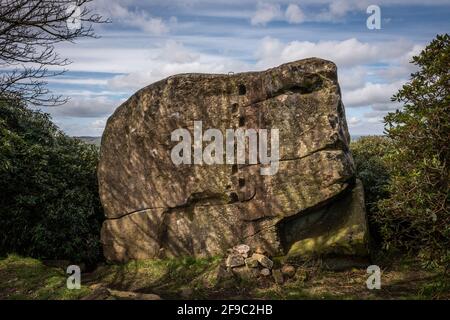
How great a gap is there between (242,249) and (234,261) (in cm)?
45

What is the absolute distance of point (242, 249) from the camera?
11250 mm

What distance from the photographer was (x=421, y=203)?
798cm

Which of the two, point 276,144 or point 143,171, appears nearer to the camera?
point 276,144

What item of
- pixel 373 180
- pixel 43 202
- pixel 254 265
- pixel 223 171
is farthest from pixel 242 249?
pixel 43 202

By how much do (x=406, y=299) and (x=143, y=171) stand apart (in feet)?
25.0

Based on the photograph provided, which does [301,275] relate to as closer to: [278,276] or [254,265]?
[278,276]

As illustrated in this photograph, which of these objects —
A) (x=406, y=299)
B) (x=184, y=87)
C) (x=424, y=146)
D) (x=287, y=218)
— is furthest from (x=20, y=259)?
(x=424, y=146)

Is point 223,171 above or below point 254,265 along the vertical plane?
above

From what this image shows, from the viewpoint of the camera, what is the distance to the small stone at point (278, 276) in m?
10.2

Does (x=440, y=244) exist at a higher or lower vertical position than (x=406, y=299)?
higher

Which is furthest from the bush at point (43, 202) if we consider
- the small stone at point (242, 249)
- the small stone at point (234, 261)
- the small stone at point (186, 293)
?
the small stone at point (242, 249)

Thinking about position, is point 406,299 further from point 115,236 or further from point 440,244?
point 115,236

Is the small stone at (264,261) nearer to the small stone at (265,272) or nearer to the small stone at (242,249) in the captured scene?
the small stone at (265,272)
